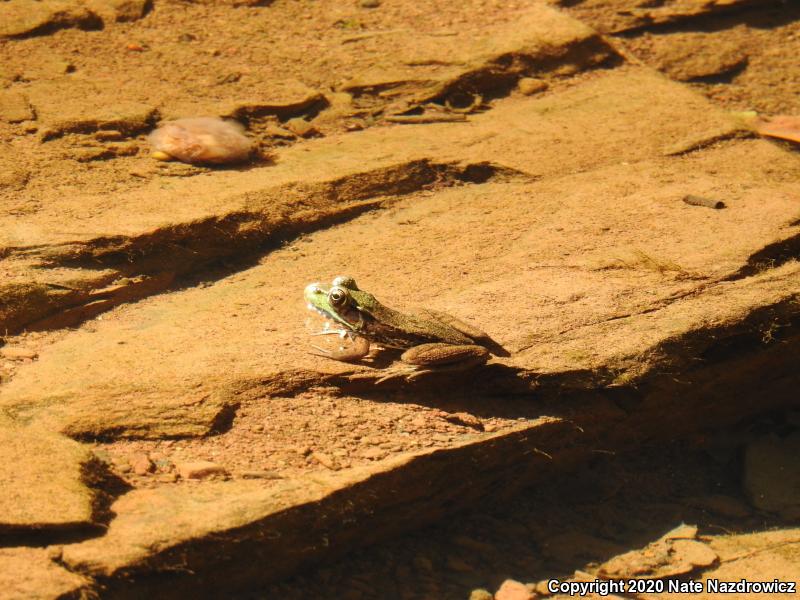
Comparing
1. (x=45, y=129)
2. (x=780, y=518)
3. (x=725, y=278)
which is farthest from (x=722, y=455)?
(x=45, y=129)

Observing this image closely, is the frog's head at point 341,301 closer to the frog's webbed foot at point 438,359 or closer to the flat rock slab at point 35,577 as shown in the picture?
the frog's webbed foot at point 438,359

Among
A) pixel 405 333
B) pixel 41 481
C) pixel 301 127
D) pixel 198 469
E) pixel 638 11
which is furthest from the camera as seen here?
pixel 638 11

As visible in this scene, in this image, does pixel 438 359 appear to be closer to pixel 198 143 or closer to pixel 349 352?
pixel 349 352

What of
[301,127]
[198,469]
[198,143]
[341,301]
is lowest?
[198,469]

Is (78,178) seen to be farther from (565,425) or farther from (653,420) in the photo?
(653,420)

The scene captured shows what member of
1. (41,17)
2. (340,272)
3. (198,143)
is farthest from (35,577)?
(41,17)

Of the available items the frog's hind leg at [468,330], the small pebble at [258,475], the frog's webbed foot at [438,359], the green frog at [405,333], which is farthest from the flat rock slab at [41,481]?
the frog's hind leg at [468,330]

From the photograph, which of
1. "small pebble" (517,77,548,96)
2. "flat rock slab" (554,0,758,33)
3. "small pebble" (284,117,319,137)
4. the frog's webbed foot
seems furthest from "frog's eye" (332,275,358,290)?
"flat rock slab" (554,0,758,33)
